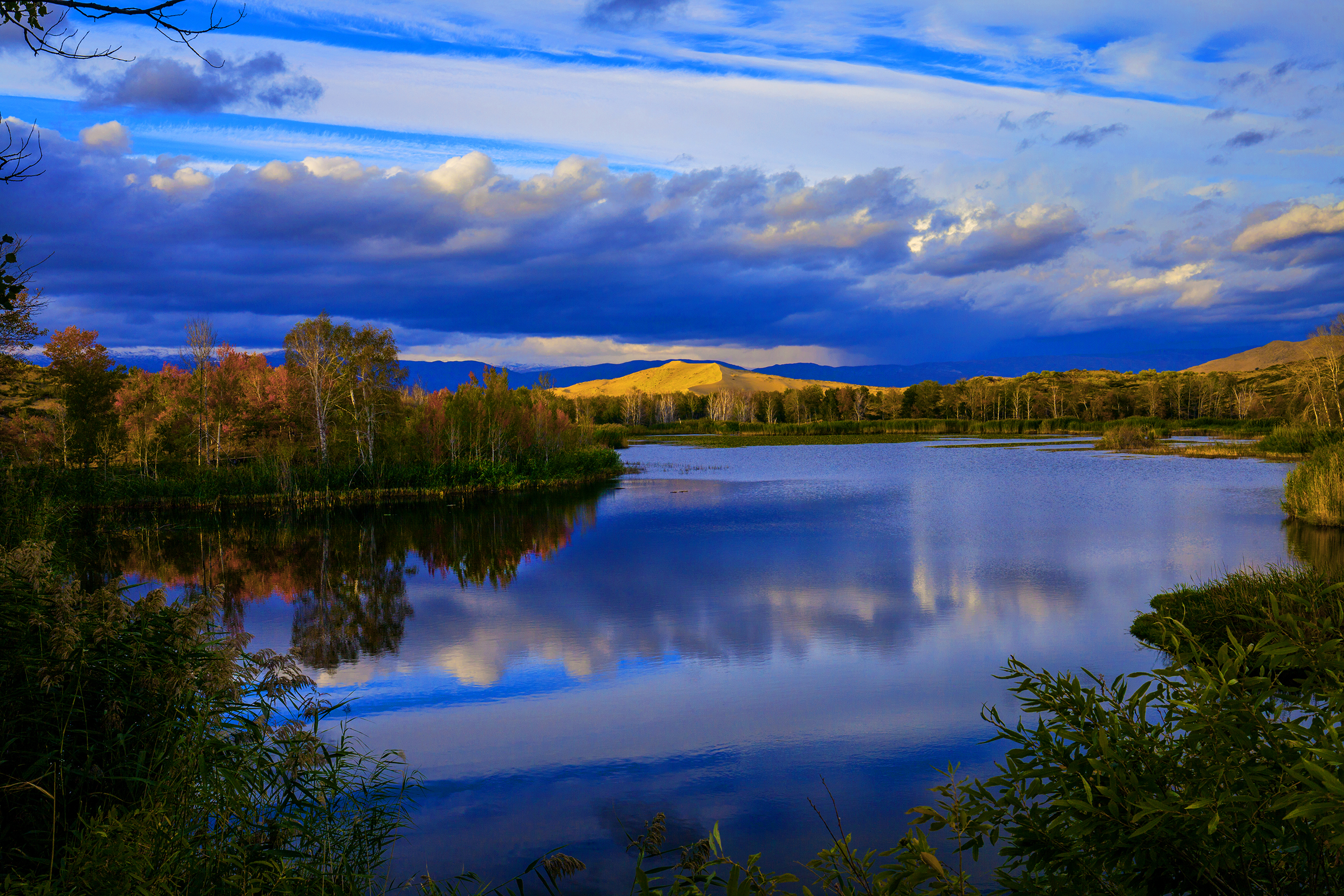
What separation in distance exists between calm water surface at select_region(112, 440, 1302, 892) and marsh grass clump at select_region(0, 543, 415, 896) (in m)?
1.35

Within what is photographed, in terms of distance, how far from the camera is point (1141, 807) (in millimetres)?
2262

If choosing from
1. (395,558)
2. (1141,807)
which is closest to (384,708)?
(1141,807)

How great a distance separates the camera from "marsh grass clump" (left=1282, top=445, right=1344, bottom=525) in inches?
704

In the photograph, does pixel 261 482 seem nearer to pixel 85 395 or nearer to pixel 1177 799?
pixel 85 395

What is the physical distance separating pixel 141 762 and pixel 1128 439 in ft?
175

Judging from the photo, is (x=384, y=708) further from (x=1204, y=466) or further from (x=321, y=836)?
(x=1204, y=466)

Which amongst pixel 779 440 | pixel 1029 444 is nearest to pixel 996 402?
pixel 779 440

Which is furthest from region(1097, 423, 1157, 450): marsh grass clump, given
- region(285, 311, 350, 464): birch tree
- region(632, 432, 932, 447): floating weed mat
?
region(285, 311, 350, 464): birch tree

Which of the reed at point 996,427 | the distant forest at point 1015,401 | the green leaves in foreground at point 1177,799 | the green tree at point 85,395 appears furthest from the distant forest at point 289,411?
the distant forest at point 1015,401

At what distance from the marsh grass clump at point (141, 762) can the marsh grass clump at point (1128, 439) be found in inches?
2021

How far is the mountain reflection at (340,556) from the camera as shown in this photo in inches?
456

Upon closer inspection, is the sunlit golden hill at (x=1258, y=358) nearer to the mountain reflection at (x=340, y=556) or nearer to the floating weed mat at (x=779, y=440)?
the floating weed mat at (x=779, y=440)

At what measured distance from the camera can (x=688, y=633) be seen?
10.7 metres

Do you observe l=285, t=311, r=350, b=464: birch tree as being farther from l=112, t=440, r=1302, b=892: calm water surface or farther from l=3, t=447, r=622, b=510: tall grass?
l=112, t=440, r=1302, b=892: calm water surface
